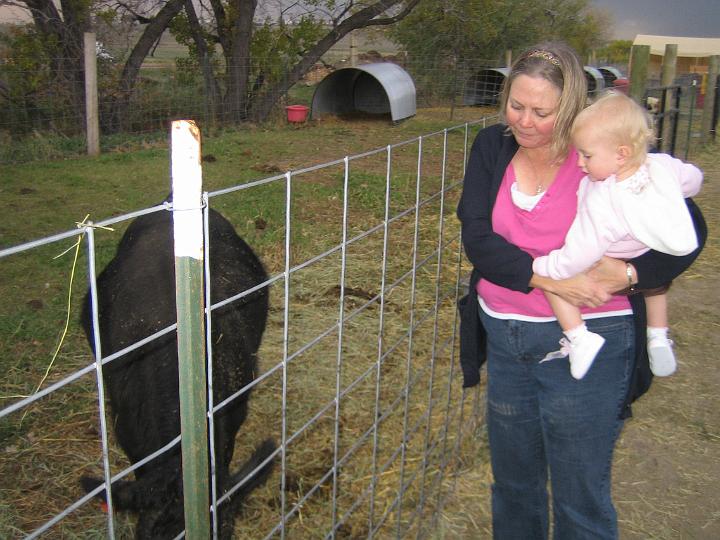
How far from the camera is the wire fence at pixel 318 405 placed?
8.13 ft

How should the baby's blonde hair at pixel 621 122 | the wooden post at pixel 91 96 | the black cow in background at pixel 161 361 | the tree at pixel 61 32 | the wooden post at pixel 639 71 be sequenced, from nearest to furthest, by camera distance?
1. the baby's blonde hair at pixel 621 122
2. the black cow in background at pixel 161 361
3. the wooden post at pixel 639 71
4. the wooden post at pixel 91 96
5. the tree at pixel 61 32

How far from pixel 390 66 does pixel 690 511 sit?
12609mm

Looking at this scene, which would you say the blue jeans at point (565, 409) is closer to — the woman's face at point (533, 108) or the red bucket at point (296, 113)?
the woman's face at point (533, 108)

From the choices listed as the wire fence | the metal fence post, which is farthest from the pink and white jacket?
the metal fence post

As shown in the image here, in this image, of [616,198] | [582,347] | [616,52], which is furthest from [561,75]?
[616,52]

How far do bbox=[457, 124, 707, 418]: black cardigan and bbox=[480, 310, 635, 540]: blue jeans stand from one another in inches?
2.6

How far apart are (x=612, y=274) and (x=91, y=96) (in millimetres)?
9218

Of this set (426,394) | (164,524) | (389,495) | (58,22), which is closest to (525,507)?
(389,495)

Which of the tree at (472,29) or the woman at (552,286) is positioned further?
the tree at (472,29)

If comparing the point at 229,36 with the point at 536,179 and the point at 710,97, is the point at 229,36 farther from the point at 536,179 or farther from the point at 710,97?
the point at 536,179

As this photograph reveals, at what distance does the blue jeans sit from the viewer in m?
2.14

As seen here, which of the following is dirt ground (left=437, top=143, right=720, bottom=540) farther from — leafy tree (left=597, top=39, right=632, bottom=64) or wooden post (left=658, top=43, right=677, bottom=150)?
leafy tree (left=597, top=39, right=632, bottom=64)

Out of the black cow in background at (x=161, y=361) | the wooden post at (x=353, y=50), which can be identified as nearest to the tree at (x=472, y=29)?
the wooden post at (x=353, y=50)

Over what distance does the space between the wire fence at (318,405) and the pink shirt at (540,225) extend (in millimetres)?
310
